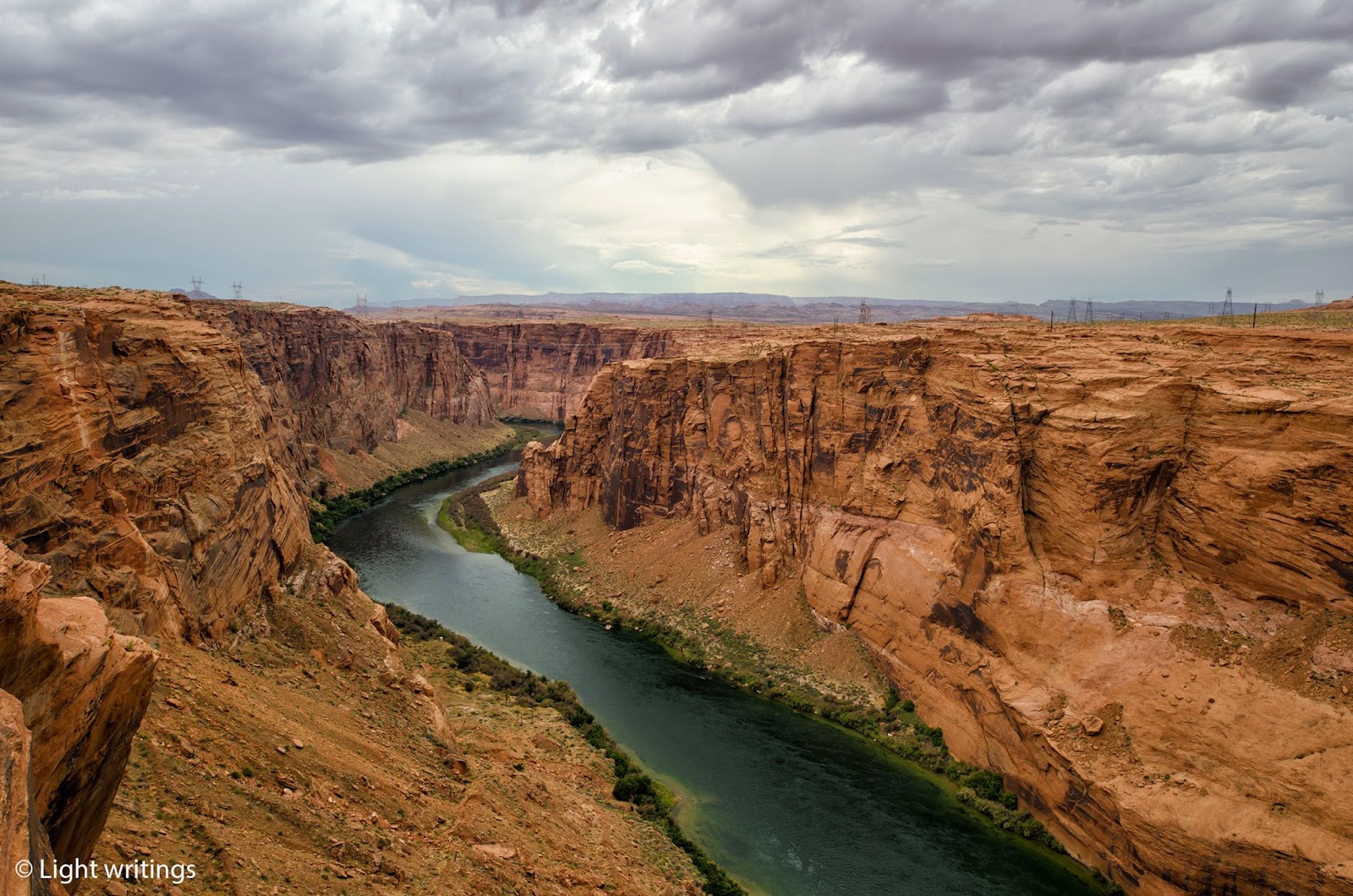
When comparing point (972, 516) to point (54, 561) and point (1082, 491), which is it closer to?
point (1082, 491)

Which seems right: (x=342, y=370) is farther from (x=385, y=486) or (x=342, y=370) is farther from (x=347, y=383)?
(x=385, y=486)

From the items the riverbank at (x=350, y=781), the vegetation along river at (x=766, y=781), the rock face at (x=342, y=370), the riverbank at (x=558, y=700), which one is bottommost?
the vegetation along river at (x=766, y=781)

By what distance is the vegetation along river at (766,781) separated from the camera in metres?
29.8

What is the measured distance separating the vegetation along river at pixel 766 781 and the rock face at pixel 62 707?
2356cm

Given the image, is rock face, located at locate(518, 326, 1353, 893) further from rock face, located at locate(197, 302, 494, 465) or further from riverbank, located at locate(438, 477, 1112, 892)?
rock face, located at locate(197, 302, 494, 465)

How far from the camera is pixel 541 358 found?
155750mm

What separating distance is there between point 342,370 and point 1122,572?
89908 millimetres

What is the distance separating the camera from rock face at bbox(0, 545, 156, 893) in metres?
8.89

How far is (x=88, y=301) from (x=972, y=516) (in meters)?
40.2

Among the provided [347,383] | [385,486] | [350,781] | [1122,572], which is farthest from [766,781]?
[347,383]

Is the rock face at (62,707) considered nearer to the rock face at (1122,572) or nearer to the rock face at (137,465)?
the rock face at (137,465)

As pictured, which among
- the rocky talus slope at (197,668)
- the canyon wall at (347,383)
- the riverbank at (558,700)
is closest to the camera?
the rocky talus slope at (197,668)

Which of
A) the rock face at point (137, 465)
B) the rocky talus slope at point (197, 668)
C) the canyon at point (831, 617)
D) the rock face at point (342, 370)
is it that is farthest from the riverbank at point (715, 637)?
the rock face at point (342, 370)

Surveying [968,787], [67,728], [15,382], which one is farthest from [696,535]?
[67,728]
